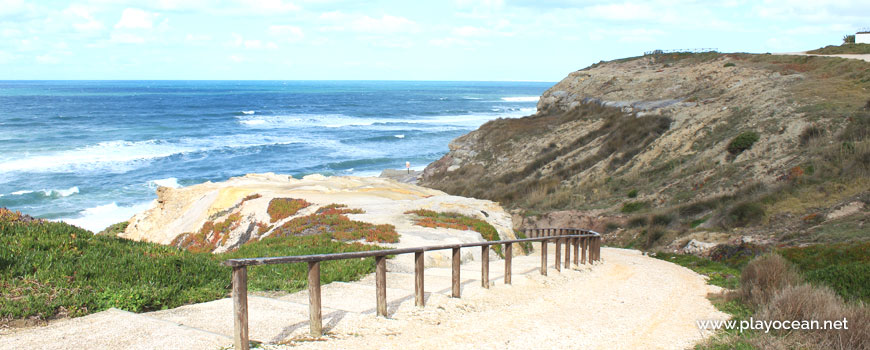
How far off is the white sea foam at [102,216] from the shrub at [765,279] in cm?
3305

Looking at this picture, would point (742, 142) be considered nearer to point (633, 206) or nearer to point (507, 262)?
point (633, 206)

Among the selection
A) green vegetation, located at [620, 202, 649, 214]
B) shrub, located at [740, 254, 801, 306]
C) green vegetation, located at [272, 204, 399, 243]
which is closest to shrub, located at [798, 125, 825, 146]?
green vegetation, located at [620, 202, 649, 214]

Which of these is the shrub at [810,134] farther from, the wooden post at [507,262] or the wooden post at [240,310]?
the wooden post at [240,310]

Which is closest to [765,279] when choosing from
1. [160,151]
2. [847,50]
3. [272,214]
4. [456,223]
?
[456,223]

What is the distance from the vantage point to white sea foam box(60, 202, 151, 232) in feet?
114

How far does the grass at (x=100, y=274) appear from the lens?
23.7ft

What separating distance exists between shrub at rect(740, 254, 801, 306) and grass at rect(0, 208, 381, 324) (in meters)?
6.60

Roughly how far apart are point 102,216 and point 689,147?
110ft

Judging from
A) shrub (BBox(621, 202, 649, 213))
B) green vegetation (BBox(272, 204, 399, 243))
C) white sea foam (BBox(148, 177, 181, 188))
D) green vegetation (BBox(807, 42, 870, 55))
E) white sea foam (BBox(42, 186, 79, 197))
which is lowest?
white sea foam (BBox(148, 177, 181, 188))

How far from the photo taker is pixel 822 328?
7.46 meters

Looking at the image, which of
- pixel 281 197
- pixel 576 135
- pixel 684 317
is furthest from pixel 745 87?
pixel 684 317

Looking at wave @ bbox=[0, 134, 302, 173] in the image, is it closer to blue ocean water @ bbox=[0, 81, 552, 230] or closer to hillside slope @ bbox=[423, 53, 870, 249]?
blue ocean water @ bbox=[0, 81, 552, 230]

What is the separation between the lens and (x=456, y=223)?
59.9ft

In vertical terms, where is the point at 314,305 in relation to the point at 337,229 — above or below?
above
